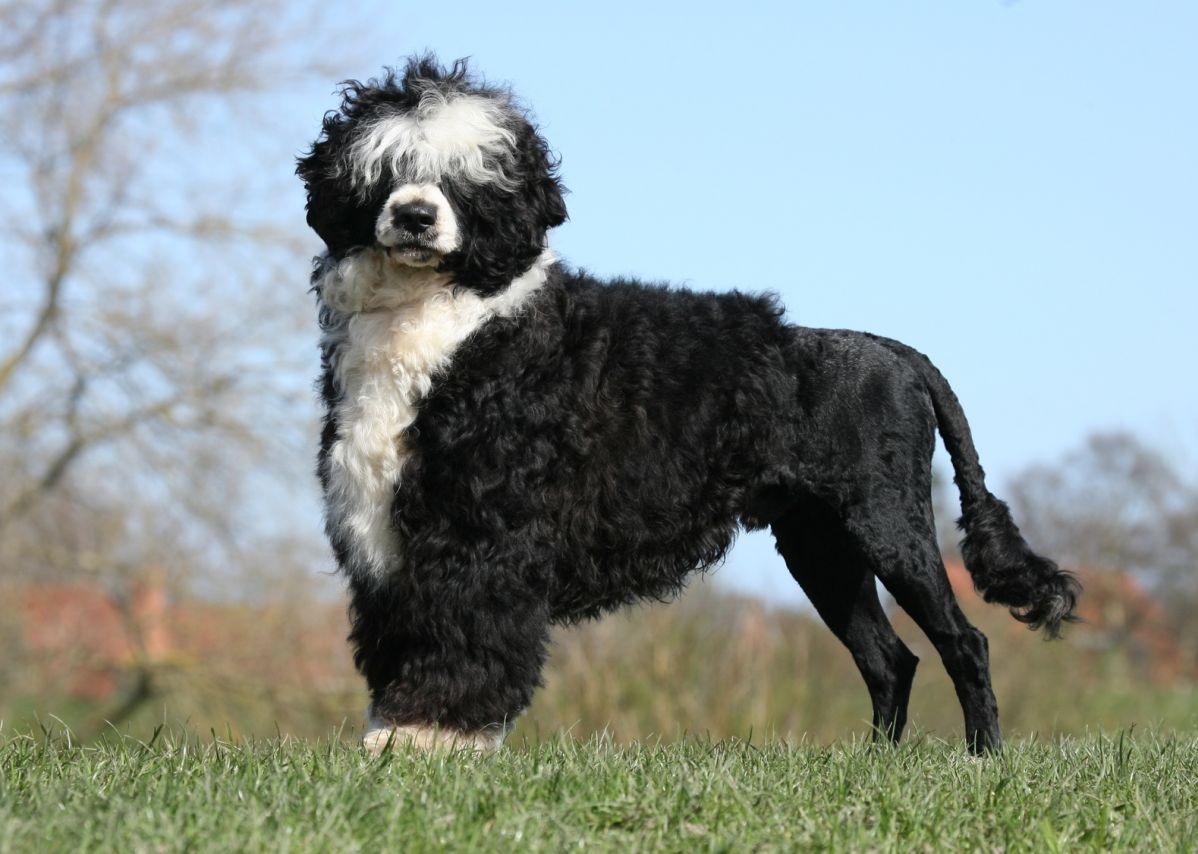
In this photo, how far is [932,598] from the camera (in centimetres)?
618

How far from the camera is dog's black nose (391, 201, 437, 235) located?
540 centimetres

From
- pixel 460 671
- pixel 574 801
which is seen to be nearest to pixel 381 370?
pixel 460 671

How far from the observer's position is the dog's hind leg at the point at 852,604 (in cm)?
669

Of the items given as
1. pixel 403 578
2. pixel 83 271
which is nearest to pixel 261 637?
pixel 83 271

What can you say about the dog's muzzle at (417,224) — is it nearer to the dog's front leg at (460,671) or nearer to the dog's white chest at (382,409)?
the dog's white chest at (382,409)

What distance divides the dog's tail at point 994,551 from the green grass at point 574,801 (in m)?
1.16

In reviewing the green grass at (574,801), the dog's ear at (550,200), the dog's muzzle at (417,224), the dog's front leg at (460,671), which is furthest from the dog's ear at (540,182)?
the green grass at (574,801)

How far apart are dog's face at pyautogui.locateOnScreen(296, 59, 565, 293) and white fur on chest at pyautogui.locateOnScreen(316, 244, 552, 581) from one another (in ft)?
0.29

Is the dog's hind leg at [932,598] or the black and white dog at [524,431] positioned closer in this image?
the black and white dog at [524,431]

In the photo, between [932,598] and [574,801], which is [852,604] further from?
[574,801]

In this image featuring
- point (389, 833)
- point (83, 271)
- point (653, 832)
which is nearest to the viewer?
point (389, 833)

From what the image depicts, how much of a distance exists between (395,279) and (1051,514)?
41.3 m

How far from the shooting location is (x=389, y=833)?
153 inches

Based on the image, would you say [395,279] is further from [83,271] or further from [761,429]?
A: [83,271]
